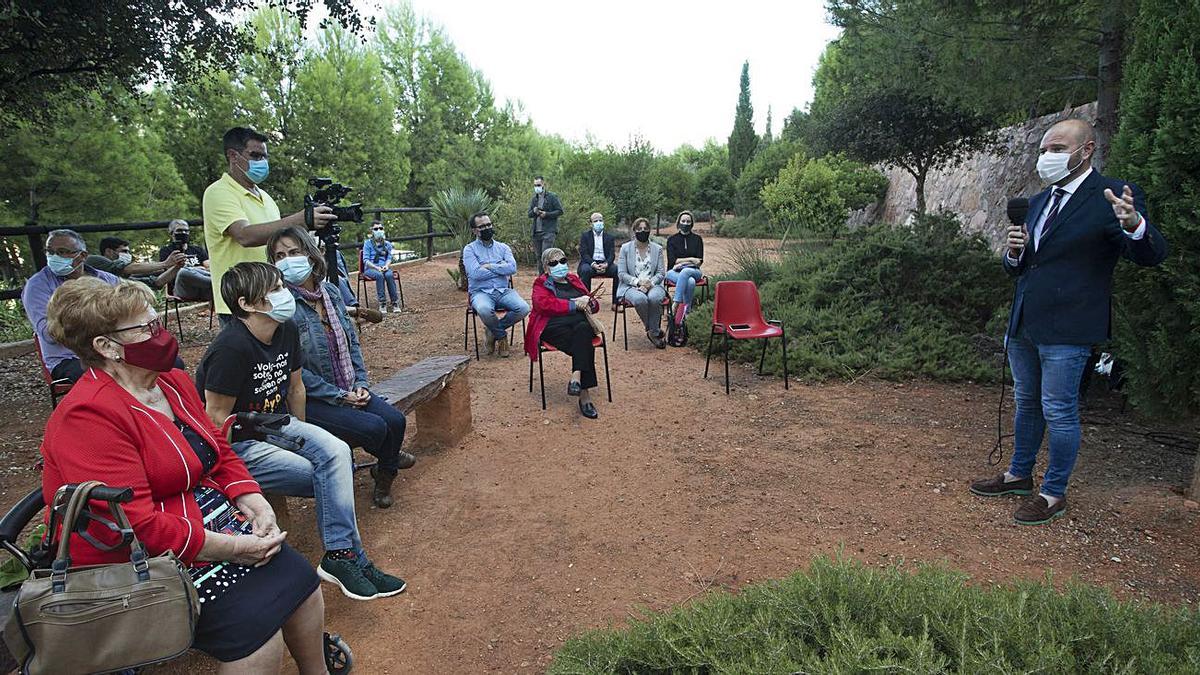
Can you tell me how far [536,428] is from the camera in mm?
4668

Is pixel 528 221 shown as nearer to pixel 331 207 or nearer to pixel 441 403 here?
pixel 441 403

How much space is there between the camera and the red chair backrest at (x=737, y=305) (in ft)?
18.8

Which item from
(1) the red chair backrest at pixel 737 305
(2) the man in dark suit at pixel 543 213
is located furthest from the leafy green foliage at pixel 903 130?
(1) the red chair backrest at pixel 737 305

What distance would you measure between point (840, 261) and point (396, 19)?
34.6 metres

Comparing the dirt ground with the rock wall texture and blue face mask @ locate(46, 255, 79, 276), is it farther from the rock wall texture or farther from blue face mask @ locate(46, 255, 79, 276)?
the rock wall texture

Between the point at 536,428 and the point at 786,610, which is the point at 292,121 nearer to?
the point at 536,428

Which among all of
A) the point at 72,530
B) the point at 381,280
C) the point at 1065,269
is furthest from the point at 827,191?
the point at 72,530

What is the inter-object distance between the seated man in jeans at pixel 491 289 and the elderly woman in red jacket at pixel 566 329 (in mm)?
1487

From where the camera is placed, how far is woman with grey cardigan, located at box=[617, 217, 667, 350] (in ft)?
22.9

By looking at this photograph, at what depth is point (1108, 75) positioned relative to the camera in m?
4.80

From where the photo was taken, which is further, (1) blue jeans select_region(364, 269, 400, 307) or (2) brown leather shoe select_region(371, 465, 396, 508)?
(1) blue jeans select_region(364, 269, 400, 307)

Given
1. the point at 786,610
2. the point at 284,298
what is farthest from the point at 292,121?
the point at 786,610

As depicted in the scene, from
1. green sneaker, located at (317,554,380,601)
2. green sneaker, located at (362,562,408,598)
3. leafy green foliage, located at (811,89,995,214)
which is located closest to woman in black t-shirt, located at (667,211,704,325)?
green sneaker, located at (362,562,408,598)

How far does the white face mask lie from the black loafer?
10.4ft
